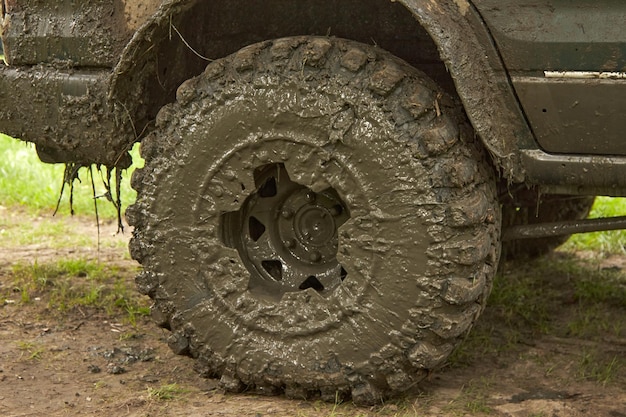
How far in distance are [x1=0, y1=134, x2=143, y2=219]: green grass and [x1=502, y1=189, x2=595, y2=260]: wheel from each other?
9.09 ft

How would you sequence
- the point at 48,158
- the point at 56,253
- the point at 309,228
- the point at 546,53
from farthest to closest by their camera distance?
the point at 56,253
the point at 48,158
the point at 309,228
the point at 546,53

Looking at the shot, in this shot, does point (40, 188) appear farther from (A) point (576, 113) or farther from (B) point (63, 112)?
(A) point (576, 113)

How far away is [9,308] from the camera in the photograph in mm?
4645

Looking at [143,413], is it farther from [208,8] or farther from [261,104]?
[208,8]

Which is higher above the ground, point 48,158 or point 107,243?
point 48,158

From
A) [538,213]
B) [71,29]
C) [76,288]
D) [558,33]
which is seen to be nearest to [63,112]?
[71,29]

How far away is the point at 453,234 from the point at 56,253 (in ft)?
10.5

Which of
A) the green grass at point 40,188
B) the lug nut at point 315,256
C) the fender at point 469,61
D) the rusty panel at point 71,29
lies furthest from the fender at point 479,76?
the green grass at point 40,188

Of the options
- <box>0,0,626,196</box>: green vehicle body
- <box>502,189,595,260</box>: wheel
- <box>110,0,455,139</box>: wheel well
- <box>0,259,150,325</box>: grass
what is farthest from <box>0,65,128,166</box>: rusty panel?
<box>502,189,595,260</box>: wheel

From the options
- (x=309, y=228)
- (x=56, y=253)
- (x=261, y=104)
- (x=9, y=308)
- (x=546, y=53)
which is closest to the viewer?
(x=546, y=53)

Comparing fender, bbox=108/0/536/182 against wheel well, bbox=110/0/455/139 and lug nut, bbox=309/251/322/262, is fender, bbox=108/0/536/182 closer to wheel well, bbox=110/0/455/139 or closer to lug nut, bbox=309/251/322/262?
wheel well, bbox=110/0/455/139

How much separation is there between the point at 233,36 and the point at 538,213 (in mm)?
1829

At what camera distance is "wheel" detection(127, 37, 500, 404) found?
3.20 meters

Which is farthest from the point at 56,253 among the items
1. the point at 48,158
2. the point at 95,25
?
the point at 95,25
